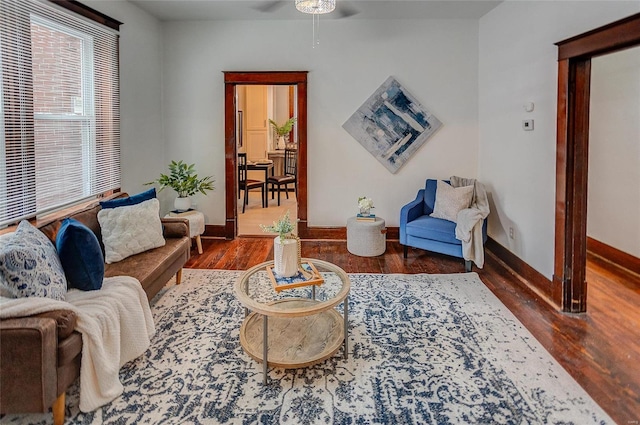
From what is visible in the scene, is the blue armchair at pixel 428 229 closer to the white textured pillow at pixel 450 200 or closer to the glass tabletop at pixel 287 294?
the white textured pillow at pixel 450 200

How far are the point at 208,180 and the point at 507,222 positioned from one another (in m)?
3.67

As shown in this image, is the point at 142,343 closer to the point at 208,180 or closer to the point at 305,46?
the point at 208,180

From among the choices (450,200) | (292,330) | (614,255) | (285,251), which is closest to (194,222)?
(285,251)

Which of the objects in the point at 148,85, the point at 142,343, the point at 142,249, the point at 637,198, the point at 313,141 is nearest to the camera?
the point at 142,343

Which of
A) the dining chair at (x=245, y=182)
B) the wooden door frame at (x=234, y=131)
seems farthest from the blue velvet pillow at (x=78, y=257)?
the dining chair at (x=245, y=182)

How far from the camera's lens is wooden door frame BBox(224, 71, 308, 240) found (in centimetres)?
542

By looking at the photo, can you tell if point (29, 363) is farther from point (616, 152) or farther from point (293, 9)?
point (616, 152)

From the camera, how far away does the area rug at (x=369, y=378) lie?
7.07 feet

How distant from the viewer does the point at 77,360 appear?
7.06ft

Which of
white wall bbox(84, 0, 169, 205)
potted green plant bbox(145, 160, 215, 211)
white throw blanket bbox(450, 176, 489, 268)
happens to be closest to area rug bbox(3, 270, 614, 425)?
white throw blanket bbox(450, 176, 489, 268)

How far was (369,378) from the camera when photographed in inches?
97.9

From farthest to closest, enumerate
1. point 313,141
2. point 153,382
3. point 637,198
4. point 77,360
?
1. point 313,141
2. point 637,198
3. point 153,382
4. point 77,360

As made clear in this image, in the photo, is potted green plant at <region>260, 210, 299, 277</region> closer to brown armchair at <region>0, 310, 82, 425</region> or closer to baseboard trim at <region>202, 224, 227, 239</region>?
brown armchair at <region>0, 310, 82, 425</region>

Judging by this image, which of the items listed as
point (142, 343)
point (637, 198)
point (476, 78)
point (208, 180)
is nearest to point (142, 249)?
point (142, 343)
